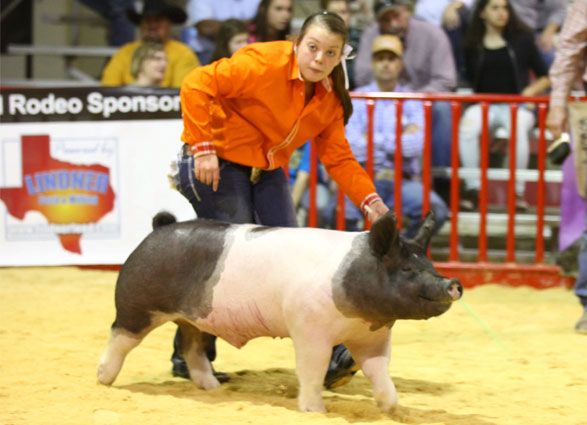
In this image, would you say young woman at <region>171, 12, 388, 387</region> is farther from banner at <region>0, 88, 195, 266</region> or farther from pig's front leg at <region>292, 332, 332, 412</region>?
banner at <region>0, 88, 195, 266</region>

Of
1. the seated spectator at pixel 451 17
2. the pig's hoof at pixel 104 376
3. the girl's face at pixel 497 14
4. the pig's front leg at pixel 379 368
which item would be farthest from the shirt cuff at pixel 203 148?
the seated spectator at pixel 451 17

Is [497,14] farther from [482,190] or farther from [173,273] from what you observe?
[173,273]

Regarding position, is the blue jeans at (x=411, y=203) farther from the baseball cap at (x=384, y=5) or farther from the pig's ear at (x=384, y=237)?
the pig's ear at (x=384, y=237)

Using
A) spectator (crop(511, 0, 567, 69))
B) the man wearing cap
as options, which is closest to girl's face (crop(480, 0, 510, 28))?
spectator (crop(511, 0, 567, 69))

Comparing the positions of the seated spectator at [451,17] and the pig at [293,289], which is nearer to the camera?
the pig at [293,289]

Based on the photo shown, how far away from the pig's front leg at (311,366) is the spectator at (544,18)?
5.62 metres

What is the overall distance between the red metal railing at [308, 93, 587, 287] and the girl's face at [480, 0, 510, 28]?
138 centimetres

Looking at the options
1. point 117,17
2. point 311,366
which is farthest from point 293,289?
point 117,17

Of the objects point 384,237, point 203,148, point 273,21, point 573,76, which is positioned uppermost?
point 273,21

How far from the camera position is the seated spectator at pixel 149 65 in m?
8.25

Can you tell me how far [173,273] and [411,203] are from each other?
356 centimetres

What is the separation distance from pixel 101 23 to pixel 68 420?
293 inches

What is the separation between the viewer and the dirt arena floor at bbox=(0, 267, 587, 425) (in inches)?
158

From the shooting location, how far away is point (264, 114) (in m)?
4.21
